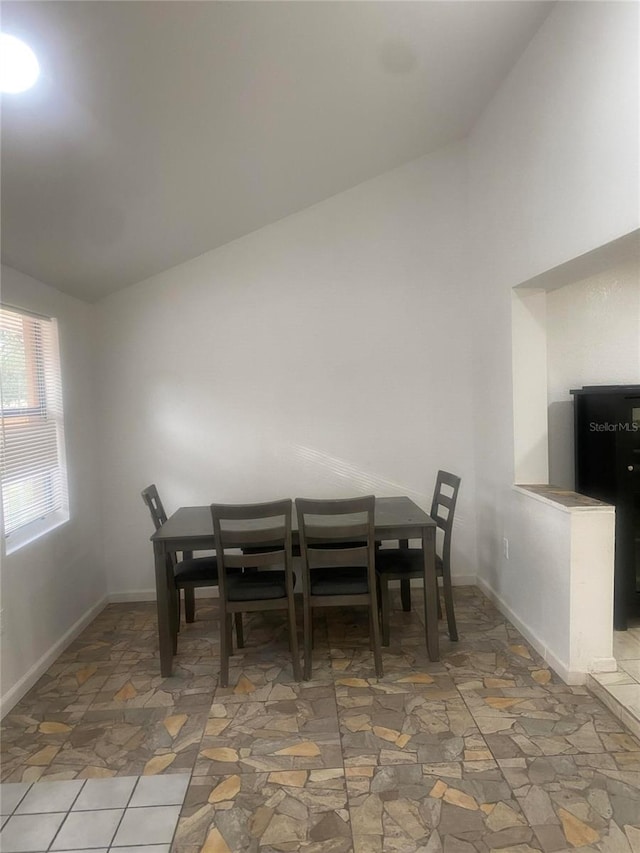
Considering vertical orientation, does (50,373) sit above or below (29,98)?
below

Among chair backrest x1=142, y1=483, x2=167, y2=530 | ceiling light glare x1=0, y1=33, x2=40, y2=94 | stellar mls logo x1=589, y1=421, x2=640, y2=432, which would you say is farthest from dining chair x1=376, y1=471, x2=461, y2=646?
ceiling light glare x1=0, y1=33, x2=40, y2=94

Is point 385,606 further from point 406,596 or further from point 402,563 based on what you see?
point 406,596

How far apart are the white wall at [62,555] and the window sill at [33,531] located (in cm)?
3

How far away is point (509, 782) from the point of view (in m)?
1.99

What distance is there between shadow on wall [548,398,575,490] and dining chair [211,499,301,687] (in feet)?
6.12

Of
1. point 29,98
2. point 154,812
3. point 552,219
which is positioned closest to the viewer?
point 29,98

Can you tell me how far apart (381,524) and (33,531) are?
6.52ft

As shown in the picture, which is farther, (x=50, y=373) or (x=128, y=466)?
(x=128, y=466)

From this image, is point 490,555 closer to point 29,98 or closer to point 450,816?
point 450,816

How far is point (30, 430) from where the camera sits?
10.1ft

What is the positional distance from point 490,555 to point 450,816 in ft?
6.89

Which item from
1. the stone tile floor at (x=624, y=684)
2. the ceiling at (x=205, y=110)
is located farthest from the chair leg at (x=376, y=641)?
the ceiling at (x=205, y=110)

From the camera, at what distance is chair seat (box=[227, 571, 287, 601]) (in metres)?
2.80

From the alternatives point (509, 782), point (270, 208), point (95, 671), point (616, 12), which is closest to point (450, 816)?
point (509, 782)
